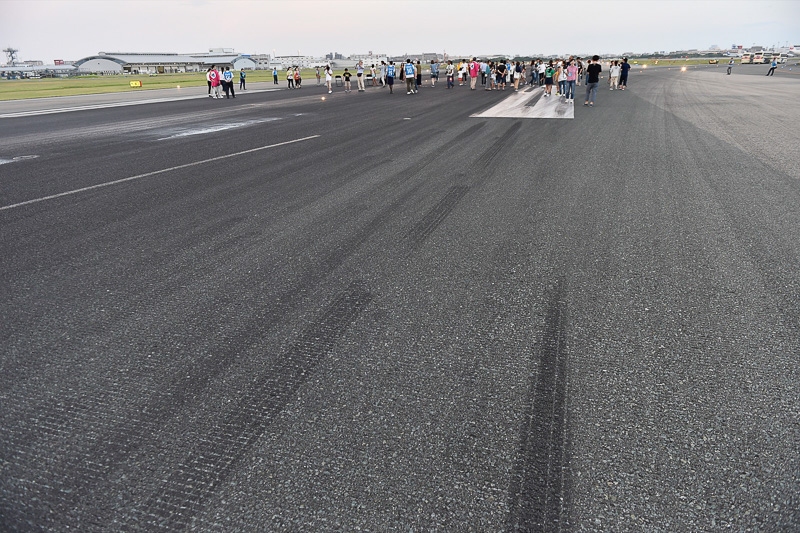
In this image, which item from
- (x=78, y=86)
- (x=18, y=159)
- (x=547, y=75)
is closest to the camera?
(x=18, y=159)

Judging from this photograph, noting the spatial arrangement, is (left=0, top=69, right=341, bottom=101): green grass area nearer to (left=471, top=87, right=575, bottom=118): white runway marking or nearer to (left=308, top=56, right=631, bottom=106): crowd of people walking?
(left=308, top=56, right=631, bottom=106): crowd of people walking

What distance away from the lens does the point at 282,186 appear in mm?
6840

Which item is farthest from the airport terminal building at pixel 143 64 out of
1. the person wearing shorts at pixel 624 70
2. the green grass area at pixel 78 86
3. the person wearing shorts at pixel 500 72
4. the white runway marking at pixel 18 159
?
the white runway marking at pixel 18 159

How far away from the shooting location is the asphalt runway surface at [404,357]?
6.22 feet

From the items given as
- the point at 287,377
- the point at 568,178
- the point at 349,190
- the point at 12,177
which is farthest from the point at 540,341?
the point at 12,177

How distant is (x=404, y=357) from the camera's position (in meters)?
2.79

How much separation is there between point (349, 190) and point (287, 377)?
4.34 meters

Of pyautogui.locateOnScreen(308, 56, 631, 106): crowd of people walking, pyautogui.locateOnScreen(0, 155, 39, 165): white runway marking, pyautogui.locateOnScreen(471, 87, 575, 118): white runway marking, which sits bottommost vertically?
pyautogui.locateOnScreen(0, 155, 39, 165): white runway marking

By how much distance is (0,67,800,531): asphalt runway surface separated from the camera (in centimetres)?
190

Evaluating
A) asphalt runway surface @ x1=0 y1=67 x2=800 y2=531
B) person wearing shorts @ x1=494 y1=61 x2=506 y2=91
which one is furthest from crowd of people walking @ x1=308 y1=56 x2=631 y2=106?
asphalt runway surface @ x1=0 y1=67 x2=800 y2=531

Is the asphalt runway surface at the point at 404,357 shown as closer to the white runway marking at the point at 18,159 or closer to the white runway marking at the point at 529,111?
the white runway marking at the point at 18,159

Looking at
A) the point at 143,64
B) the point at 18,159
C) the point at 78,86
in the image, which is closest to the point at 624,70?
the point at 18,159

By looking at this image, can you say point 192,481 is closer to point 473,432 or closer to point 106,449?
point 106,449

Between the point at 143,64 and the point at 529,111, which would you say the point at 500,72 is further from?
the point at 143,64
